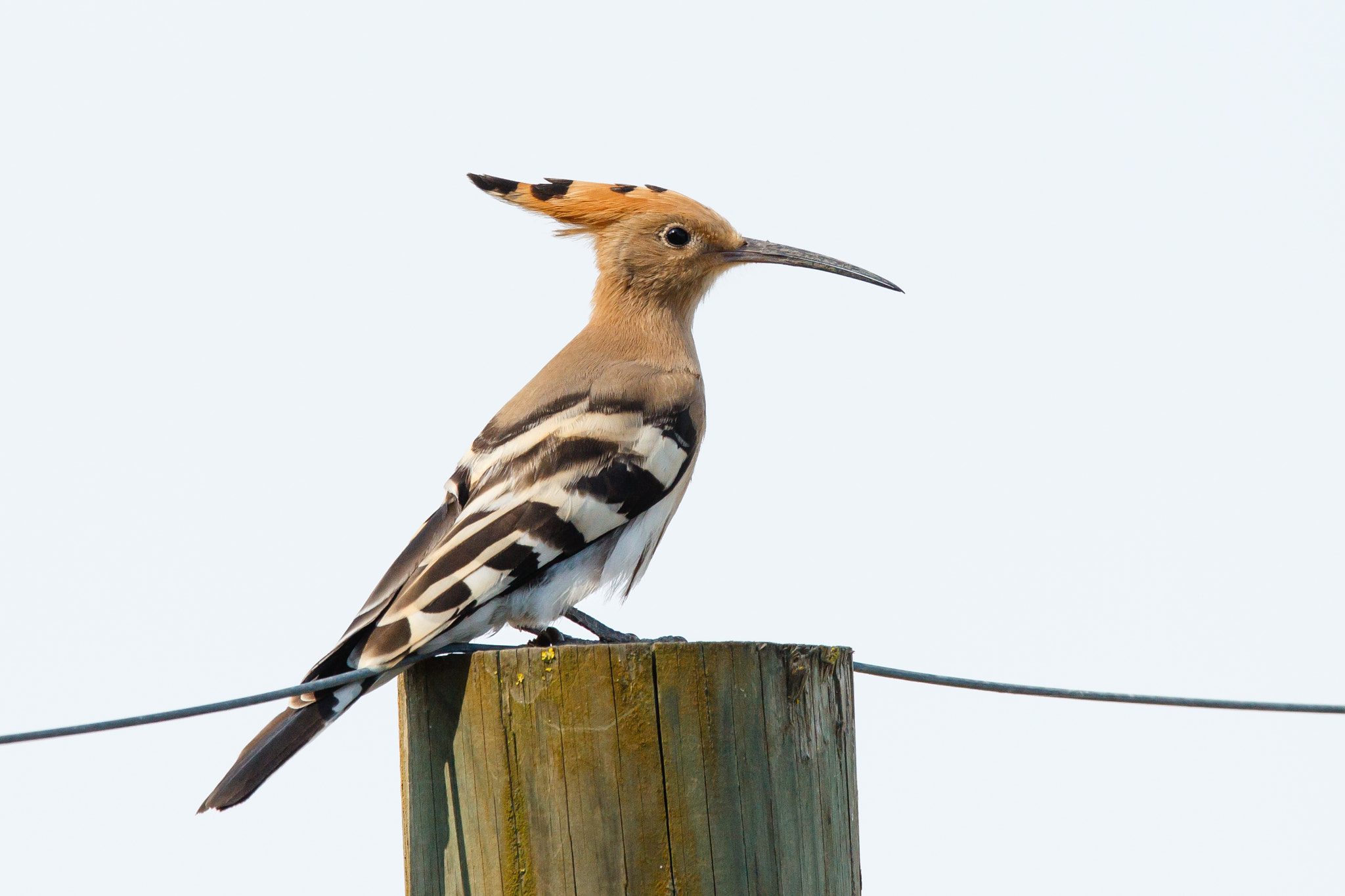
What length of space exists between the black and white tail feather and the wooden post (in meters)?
0.52

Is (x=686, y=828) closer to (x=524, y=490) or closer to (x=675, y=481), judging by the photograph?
(x=524, y=490)

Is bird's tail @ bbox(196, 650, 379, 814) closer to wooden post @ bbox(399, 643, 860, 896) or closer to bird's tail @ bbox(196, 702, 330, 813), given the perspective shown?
bird's tail @ bbox(196, 702, 330, 813)

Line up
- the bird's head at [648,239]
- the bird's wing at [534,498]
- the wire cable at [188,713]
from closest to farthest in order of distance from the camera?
the wire cable at [188,713] < the bird's wing at [534,498] < the bird's head at [648,239]

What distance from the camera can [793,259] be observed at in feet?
17.4

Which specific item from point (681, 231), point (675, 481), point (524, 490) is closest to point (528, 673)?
point (524, 490)

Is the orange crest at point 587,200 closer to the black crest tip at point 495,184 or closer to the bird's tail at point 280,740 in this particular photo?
the black crest tip at point 495,184

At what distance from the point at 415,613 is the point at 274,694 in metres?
0.60

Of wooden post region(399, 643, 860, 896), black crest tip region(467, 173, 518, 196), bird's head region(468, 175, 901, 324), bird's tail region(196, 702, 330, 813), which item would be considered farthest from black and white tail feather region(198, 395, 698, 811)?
black crest tip region(467, 173, 518, 196)

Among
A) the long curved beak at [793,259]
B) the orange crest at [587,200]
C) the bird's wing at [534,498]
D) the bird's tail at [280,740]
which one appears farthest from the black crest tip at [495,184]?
the bird's tail at [280,740]

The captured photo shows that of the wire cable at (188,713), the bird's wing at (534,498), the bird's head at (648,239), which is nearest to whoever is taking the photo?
the wire cable at (188,713)

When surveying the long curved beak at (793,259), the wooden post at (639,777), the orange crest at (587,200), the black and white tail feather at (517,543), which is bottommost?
the wooden post at (639,777)

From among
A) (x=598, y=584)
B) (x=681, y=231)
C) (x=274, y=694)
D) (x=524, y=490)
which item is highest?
(x=681, y=231)

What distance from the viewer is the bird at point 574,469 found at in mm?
3127

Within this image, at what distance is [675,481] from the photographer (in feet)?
13.4
